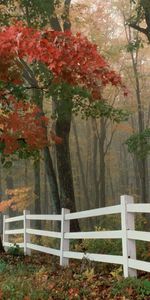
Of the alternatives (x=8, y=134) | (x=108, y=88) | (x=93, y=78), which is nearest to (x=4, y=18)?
(x=8, y=134)

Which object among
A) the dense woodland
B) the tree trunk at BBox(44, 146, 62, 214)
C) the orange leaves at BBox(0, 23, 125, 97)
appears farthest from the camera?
the tree trunk at BBox(44, 146, 62, 214)

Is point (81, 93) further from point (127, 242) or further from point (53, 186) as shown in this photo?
point (53, 186)

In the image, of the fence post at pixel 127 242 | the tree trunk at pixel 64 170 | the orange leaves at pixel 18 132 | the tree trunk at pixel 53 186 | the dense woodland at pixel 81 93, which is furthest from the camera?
the tree trunk at pixel 53 186

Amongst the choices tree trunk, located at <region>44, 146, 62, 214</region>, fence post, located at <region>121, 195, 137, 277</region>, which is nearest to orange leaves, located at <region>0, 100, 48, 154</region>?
fence post, located at <region>121, 195, 137, 277</region>

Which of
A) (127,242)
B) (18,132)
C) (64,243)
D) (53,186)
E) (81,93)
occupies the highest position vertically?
(81,93)

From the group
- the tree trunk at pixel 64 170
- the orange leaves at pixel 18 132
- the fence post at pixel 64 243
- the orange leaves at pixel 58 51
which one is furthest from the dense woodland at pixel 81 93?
the fence post at pixel 64 243

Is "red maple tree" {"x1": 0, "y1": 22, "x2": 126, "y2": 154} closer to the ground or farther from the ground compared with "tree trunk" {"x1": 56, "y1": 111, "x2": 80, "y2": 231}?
farther from the ground

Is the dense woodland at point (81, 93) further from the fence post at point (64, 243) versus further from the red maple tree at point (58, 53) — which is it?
the fence post at point (64, 243)

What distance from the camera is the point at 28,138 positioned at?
423 inches

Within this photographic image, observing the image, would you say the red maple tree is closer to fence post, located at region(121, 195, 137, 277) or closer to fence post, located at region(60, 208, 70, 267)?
fence post, located at region(121, 195, 137, 277)

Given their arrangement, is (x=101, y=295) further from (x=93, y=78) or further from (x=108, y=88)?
(x=108, y=88)

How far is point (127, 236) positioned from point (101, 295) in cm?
117

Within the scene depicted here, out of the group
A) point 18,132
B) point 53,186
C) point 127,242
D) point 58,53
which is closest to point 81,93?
point 18,132

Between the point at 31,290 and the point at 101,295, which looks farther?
the point at 101,295
